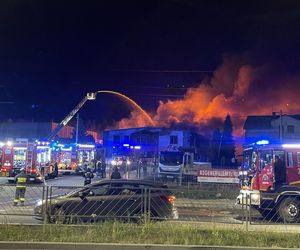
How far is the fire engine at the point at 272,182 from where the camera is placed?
1293 centimetres

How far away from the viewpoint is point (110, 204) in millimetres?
11266

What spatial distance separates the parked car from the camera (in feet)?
34.8

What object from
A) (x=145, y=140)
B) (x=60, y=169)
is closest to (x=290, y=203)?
(x=60, y=169)

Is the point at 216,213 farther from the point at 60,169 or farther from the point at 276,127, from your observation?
the point at 276,127

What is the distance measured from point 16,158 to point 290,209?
22.5m

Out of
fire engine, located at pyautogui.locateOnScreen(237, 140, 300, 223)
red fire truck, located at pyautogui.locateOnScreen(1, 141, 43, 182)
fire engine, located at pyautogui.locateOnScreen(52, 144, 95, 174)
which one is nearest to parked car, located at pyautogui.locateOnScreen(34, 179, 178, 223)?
fire engine, located at pyautogui.locateOnScreen(237, 140, 300, 223)

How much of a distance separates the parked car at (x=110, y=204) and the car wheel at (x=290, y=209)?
11.9 ft

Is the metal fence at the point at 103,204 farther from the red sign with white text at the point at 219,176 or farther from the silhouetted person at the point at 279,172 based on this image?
the red sign with white text at the point at 219,176

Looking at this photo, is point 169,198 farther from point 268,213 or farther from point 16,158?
point 16,158

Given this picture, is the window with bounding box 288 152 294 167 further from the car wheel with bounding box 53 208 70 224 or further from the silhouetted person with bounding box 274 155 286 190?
the car wheel with bounding box 53 208 70 224

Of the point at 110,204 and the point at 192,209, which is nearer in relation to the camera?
the point at 110,204

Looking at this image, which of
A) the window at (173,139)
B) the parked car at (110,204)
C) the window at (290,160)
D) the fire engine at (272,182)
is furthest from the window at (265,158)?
the window at (173,139)

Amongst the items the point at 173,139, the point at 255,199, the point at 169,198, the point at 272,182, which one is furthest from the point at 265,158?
the point at 173,139

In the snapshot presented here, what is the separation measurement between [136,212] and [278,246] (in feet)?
12.7
